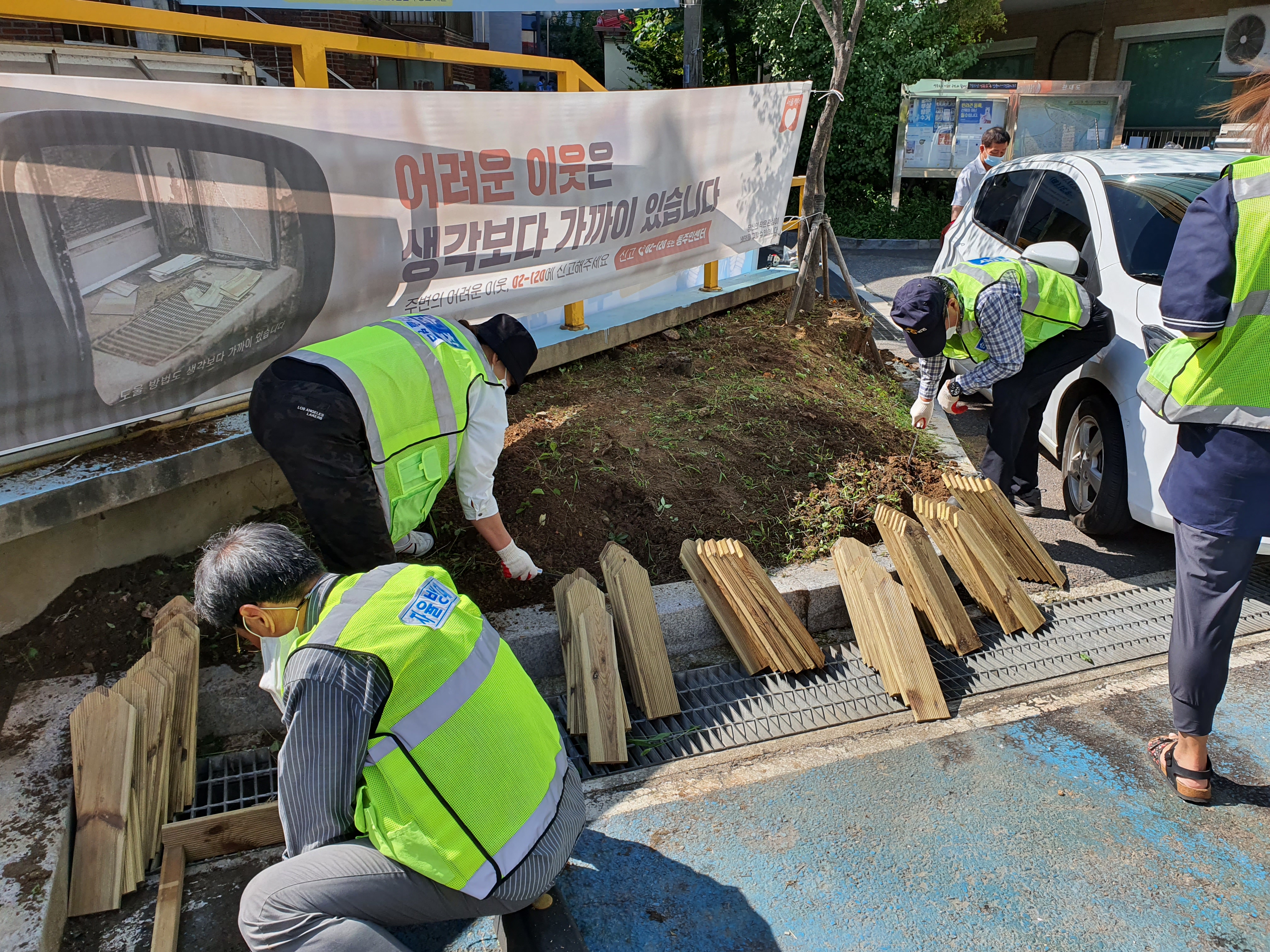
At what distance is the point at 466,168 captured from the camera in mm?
4168

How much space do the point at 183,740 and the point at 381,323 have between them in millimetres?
1571

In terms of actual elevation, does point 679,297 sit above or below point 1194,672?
above

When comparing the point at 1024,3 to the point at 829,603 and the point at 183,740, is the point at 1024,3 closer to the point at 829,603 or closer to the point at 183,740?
the point at 829,603

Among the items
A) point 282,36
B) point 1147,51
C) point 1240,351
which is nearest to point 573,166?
point 282,36

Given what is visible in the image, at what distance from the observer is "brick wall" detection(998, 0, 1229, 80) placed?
16.1 metres

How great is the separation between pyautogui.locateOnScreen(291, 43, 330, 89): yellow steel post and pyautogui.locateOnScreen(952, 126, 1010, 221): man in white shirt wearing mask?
569cm

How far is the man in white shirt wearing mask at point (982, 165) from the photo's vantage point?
781 centimetres

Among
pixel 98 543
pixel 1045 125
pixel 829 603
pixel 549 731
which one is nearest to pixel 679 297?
pixel 829 603

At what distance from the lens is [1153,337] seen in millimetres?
4070

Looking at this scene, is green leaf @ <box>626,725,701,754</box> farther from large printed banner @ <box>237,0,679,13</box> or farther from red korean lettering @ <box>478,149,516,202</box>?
large printed banner @ <box>237,0,679,13</box>

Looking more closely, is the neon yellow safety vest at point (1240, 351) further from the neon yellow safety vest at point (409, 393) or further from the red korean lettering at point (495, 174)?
the red korean lettering at point (495, 174)

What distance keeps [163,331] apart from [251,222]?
0.55m

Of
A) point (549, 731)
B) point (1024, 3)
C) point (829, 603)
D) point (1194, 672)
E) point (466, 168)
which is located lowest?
point (829, 603)

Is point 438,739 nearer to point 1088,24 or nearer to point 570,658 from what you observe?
point 570,658
